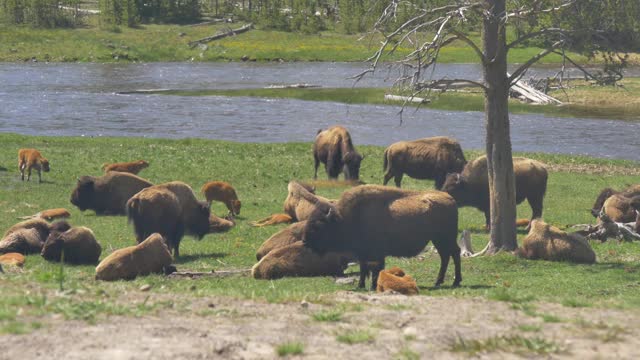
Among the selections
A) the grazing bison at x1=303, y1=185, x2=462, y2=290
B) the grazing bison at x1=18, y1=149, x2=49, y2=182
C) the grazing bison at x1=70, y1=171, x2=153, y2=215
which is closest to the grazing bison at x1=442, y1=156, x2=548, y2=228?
the grazing bison at x1=70, y1=171, x2=153, y2=215

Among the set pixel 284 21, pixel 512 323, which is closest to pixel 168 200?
pixel 512 323

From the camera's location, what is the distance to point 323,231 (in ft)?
48.3

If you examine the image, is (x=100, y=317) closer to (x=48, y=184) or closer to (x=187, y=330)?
(x=187, y=330)

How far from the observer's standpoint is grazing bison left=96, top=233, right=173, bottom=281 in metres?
14.5

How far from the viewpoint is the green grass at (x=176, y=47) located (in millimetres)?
98875

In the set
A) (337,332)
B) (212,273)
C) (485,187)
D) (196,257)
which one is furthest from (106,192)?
(337,332)

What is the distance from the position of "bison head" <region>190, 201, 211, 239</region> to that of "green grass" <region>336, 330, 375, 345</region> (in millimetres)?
9620

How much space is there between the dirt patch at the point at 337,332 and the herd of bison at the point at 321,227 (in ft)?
6.96

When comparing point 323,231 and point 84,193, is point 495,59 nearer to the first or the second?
point 323,231

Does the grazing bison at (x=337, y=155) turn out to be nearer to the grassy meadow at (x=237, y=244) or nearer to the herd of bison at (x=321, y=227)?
the grassy meadow at (x=237, y=244)

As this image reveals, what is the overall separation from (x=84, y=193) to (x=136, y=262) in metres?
7.64

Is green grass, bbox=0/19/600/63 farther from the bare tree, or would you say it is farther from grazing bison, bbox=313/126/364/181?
the bare tree

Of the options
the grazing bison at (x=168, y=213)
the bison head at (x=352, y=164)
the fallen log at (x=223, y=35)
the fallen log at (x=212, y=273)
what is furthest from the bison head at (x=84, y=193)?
the fallen log at (x=223, y=35)

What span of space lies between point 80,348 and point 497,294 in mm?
5144
